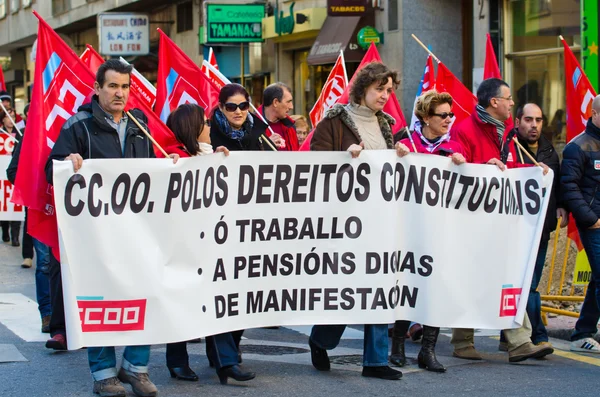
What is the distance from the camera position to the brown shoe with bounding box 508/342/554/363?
24.9ft

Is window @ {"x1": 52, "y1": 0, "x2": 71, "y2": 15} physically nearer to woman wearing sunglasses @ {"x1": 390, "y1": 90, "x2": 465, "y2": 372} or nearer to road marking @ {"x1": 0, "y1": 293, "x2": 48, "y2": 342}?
road marking @ {"x1": 0, "y1": 293, "x2": 48, "y2": 342}

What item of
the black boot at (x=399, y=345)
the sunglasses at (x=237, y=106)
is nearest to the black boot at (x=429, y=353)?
the black boot at (x=399, y=345)

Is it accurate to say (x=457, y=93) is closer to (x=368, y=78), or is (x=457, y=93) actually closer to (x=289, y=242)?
(x=368, y=78)

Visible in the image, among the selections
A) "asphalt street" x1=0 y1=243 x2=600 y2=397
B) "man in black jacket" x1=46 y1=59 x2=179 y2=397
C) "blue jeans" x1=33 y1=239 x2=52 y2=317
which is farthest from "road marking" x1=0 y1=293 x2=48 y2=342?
"man in black jacket" x1=46 y1=59 x2=179 y2=397

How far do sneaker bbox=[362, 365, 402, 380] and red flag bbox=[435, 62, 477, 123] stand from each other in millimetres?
4054

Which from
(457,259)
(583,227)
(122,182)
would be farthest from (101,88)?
(583,227)

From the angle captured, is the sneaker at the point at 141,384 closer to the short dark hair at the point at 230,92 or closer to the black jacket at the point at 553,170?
the short dark hair at the point at 230,92

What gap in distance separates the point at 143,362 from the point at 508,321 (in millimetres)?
2480

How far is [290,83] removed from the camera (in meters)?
24.8

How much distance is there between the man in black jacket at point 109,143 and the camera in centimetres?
631

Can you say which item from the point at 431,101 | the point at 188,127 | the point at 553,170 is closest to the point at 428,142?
the point at 431,101

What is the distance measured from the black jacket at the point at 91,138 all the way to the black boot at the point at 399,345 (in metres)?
2.22

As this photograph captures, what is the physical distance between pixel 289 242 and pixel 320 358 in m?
0.87

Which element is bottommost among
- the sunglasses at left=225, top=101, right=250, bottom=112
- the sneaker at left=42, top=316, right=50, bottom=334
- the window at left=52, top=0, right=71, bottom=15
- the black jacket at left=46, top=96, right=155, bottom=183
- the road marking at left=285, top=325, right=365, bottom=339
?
the road marking at left=285, top=325, right=365, bottom=339
